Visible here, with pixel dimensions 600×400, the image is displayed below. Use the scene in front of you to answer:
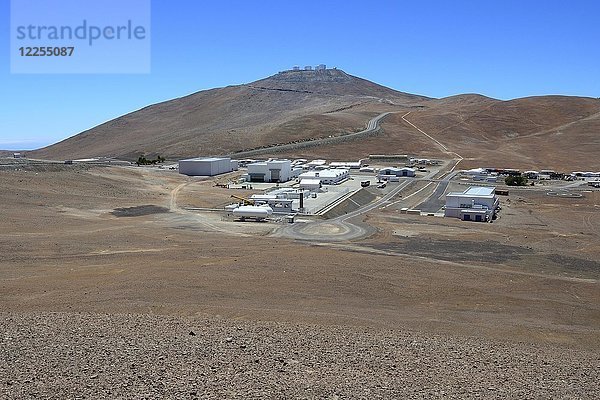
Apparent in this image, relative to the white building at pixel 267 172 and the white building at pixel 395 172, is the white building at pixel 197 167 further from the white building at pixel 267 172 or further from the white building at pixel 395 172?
the white building at pixel 395 172

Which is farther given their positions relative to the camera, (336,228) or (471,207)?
(471,207)

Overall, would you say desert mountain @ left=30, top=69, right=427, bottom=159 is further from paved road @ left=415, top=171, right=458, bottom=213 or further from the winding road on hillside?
the winding road on hillside

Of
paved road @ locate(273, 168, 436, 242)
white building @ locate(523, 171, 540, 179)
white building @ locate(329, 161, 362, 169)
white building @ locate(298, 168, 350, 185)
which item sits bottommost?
paved road @ locate(273, 168, 436, 242)

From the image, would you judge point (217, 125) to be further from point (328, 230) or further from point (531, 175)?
point (328, 230)

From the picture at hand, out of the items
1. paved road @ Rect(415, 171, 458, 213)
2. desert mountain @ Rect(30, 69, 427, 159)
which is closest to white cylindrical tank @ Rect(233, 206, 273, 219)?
paved road @ Rect(415, 171, 458, 213)

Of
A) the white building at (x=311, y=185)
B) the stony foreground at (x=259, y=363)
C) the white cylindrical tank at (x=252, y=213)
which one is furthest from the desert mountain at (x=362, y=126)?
the stony foreground at (x=259, y=363)

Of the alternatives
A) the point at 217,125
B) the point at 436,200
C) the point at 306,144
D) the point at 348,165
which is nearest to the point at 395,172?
the point at 348,165

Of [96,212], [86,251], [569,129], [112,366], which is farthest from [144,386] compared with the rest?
[569,129]
